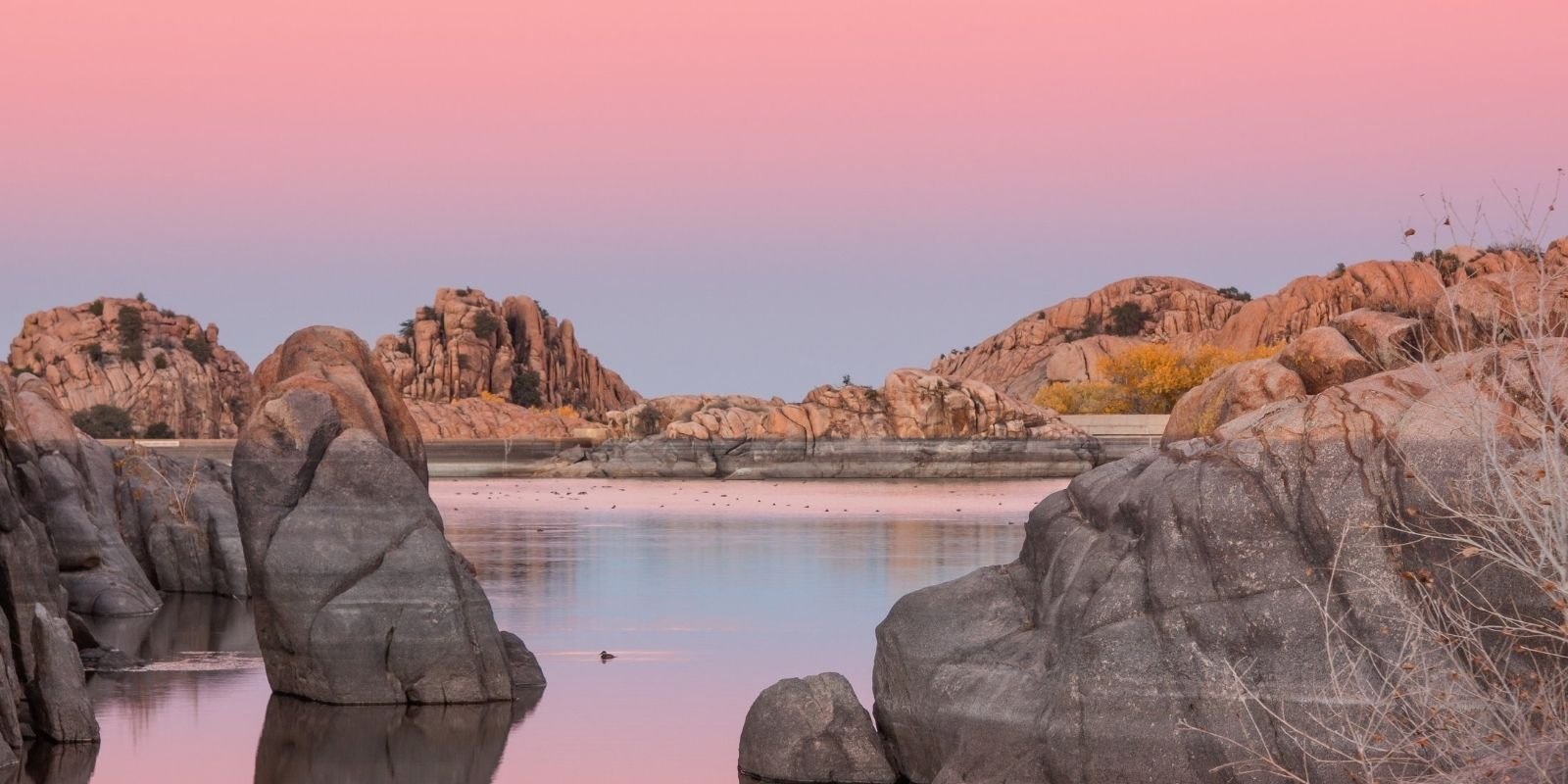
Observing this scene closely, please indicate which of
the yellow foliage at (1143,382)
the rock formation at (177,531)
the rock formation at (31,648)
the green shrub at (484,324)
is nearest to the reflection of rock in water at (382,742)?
the rock formation at (31,648)

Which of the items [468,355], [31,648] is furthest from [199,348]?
[31,648]

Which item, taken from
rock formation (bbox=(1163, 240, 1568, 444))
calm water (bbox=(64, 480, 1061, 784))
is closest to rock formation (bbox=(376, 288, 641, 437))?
calm water (bbox=(64, 480, 1061, 784))

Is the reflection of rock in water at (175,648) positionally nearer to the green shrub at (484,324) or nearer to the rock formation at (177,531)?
the rock formation at (177,531)

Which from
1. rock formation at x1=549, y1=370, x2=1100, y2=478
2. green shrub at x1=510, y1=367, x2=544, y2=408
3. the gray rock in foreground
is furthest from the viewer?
green shrub at x1=510, y1=367, x2=544, y2=408

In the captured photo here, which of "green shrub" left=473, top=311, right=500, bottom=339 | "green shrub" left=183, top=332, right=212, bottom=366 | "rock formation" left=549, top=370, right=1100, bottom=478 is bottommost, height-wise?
"rock formation" left=549, top=370, right=1100, bottom=478

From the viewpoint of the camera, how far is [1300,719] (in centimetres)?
1218

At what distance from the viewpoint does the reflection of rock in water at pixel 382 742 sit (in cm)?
1518

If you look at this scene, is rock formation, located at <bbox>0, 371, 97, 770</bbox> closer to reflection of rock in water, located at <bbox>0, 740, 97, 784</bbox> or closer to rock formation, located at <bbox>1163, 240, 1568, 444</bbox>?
reflection of rock in water, located at <bbox>0, 740, 97, 784</bbox>

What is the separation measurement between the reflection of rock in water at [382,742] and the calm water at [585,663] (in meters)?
0.03

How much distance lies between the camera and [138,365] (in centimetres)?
17438

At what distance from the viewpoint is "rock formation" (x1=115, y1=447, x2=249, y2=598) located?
98.6 feet

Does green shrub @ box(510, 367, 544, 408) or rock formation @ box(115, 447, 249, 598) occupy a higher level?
green shrub @ box(510, 367, 544, 408)

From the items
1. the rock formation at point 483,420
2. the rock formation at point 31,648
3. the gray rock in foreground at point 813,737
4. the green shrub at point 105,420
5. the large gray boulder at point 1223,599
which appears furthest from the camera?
the green shrub at point 105,420

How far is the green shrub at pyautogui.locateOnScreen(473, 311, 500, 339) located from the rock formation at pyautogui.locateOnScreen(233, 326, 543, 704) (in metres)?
173
